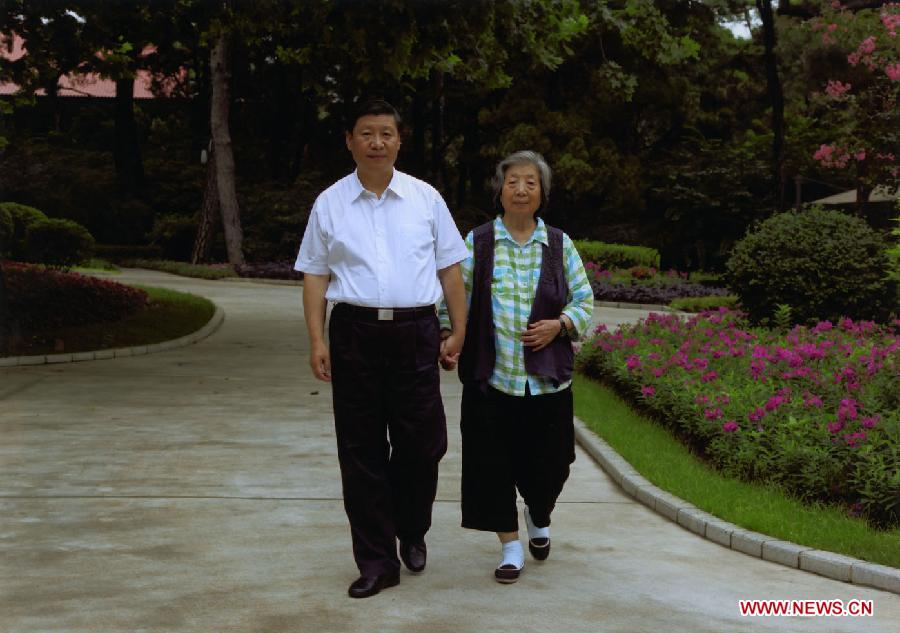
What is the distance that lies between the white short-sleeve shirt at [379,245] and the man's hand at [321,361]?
0.77 ft

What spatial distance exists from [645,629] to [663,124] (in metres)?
37.6

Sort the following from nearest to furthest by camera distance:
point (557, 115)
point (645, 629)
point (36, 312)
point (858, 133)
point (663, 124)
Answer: point (645, 629)
point (36, 312)
point (858, 133)
point (557, 115)
point (663, 124)

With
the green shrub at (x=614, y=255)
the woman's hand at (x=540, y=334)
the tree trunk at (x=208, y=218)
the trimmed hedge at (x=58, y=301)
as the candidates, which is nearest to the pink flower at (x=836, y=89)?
the green shrub at (x=614, y=255)

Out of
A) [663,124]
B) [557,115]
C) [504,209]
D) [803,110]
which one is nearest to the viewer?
[504,209]

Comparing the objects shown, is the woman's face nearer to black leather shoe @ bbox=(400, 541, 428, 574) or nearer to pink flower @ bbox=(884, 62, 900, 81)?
black leather shoe @ bbox=(400, 541, 428, 574)

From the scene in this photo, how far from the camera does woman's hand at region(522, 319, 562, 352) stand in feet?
19.9

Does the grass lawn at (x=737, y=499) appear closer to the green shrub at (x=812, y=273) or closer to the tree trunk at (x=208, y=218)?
the green shrub at (x=812, y=273)

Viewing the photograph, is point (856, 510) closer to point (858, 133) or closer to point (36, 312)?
point (36, 312)

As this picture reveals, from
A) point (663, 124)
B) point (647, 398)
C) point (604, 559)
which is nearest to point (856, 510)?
point (604, 559)

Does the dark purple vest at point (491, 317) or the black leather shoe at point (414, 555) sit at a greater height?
the dark purple vest at point (491, 317)

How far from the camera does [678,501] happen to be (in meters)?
7.84

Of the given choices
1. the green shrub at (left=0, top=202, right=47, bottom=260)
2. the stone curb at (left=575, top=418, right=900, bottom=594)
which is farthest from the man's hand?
the green shrub at (left=0, top=202, right=47, bottom=260)

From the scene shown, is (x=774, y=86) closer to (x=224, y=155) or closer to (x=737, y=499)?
(x=224, y=155)

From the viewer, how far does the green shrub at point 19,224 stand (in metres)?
29.0
